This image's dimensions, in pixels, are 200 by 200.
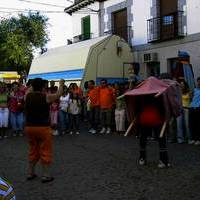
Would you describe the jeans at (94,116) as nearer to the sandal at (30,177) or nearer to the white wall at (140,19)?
the white wall at (140,19)

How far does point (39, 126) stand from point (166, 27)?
14198 millimetres

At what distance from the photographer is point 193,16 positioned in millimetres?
20219

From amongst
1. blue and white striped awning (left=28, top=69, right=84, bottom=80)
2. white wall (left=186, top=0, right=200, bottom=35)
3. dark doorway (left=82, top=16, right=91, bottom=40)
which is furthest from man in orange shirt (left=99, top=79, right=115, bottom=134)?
dark doorway (left=82, top=16, right=91, bottom=40)

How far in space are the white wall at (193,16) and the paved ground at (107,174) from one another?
830 centimetres

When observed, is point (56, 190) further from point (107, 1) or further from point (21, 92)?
point (107, 1)

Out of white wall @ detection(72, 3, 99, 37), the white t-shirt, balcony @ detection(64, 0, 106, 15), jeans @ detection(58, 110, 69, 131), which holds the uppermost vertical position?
balcony @ detection(64, 0, 106, 15)

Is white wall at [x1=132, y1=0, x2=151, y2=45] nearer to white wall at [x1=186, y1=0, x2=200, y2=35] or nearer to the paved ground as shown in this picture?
white wall at [x1=186, y1=0, x2=200, y2=35]

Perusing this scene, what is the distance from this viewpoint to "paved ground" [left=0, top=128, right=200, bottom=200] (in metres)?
7.50

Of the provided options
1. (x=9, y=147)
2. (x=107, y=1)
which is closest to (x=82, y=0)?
(x=107, y=1)

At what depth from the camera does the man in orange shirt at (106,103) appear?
1647 centimetres

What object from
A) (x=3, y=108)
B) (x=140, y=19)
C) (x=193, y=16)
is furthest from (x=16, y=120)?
(x=140, y=19)

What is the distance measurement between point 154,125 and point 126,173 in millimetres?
1118

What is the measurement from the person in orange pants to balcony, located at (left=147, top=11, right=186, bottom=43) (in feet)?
42.7

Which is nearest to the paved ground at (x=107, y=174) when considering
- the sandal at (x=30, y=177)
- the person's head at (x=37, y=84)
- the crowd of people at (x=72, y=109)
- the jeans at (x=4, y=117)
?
the sandal at (x=30, y=177)
